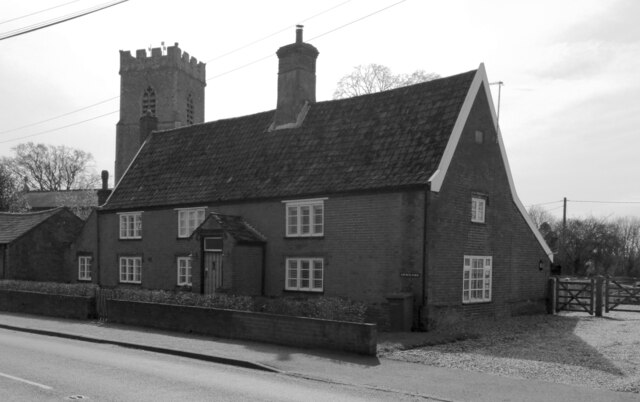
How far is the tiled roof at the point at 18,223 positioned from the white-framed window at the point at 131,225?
7354 millimetres

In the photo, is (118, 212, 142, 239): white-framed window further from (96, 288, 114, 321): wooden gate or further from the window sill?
the window sill

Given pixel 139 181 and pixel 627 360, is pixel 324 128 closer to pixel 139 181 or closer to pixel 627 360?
pixel 139 181

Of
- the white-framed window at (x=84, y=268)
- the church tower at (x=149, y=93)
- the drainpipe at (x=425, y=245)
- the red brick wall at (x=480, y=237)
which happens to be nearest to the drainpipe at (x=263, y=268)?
the drainpipe at (x=425, y=245)

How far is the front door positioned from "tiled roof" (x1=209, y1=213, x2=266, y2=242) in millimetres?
709

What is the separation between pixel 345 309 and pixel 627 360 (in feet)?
22.7

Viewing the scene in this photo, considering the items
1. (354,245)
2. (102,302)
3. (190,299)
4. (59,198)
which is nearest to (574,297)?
(354,245)

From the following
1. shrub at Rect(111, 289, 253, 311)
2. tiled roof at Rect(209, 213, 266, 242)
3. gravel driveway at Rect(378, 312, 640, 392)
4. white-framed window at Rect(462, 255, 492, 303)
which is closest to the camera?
gravel driveway at Rect(378, 312, 640, 392)

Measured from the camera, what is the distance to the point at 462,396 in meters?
10.2

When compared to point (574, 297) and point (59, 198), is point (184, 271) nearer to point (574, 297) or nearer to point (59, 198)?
point (574, 297)

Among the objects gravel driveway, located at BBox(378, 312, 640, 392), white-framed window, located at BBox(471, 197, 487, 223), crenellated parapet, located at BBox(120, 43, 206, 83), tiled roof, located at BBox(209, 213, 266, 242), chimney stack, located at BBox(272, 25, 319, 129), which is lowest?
gravel driveway, located at BBox(378, 312, 640, 392)

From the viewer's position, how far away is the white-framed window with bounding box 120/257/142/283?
1155 inches

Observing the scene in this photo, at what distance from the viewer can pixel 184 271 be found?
1066 inches

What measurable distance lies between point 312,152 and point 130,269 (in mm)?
12074

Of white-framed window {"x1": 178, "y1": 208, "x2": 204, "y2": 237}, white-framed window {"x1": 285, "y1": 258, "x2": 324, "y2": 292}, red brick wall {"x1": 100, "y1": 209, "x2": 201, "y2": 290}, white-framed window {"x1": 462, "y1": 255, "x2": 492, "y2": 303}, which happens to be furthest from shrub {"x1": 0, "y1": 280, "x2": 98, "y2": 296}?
white-framed window {"x1": 462, "y1": 255, "x2": 492, "y2": 303}
